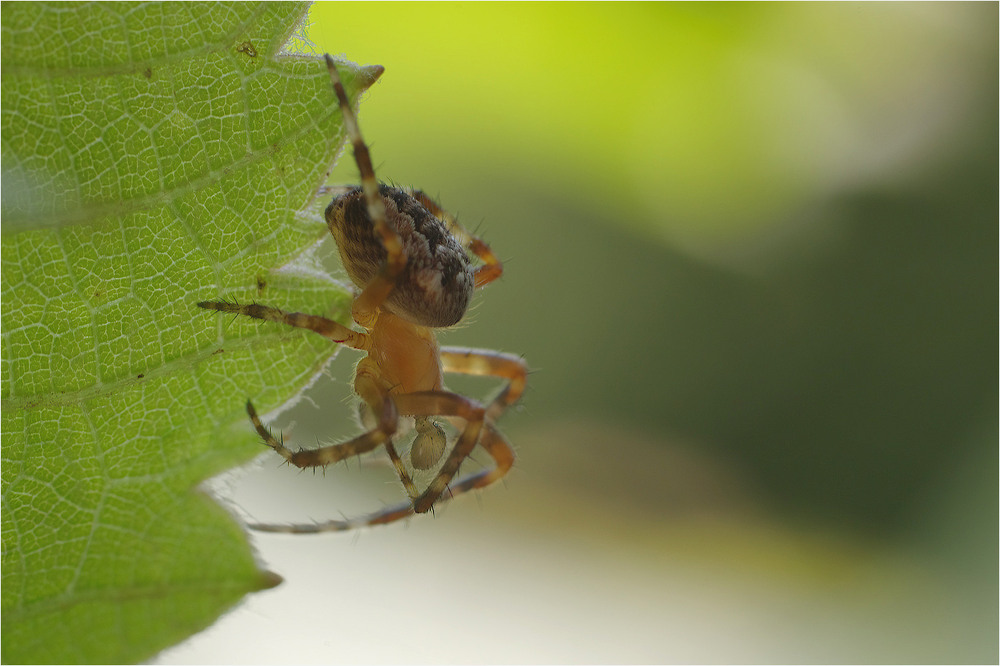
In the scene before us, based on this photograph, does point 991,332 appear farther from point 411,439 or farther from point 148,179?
point 148,179

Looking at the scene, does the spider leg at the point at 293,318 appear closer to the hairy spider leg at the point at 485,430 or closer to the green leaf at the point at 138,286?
the green leaf at the point at 138,286

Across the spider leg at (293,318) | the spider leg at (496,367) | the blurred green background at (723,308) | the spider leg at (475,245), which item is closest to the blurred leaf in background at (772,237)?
the blurred green background at (723,308)

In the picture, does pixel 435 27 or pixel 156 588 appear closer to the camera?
pixel 156 588

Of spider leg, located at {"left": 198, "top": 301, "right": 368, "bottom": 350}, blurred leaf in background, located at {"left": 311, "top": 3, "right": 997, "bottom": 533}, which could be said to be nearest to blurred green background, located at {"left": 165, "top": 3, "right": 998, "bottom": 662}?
blurred leaf in background, located at {"left": 311, "top": 3, "right": 997, "bottom": 533}

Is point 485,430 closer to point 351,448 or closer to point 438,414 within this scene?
point 438,414

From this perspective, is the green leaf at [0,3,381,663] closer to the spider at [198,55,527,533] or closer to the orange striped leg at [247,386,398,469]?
the spider at [198,55,527,533]

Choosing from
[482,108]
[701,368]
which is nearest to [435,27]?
[482,108]
